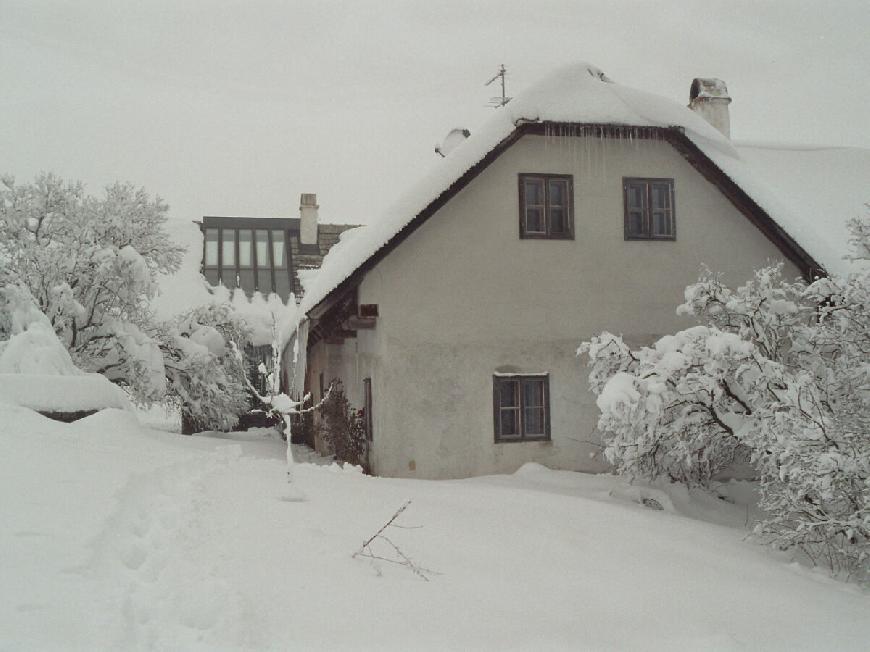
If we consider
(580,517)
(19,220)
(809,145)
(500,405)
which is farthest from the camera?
(809,145)

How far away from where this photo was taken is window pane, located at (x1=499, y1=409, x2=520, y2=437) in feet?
36.1

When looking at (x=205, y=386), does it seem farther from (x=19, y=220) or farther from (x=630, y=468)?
(x=630, y=468)

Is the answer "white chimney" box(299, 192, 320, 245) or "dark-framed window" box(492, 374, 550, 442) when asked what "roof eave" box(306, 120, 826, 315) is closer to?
"dark-framed window" box(492, 374, 550, 442)

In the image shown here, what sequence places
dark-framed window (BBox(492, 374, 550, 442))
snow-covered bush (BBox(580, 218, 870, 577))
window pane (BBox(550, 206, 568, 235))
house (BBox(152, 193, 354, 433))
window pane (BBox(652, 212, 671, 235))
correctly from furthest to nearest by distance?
house (BBox(152, 193, 354, 433)) → window pane (BBox(652, 212, 671, 235)) → window pane (BBox(550, 206, 568, 235)) → dark-framed window (BBox(492, 374, 550, 442)) → snow-covered bush (BBox(580, 218, 870, 577))

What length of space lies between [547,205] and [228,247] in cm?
1579

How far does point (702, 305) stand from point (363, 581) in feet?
19.4

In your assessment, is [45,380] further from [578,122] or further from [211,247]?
[211,247]

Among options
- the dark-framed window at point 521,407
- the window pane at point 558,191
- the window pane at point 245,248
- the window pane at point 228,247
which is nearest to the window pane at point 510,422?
the dark-framed window at point 521,407

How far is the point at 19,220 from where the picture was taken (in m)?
14.9

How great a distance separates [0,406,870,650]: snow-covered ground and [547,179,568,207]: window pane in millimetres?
4810

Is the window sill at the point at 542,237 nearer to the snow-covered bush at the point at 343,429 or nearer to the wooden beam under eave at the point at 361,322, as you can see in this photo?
the wooden beam under eave at the point at 361,322

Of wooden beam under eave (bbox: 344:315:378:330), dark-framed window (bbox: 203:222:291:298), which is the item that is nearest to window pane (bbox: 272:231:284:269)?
dark-framed window (bbox: 203:222:291:298)

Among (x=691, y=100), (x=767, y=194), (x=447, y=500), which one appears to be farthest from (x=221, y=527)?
(x=691, y=100)

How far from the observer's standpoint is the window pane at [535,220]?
11.3 metres
